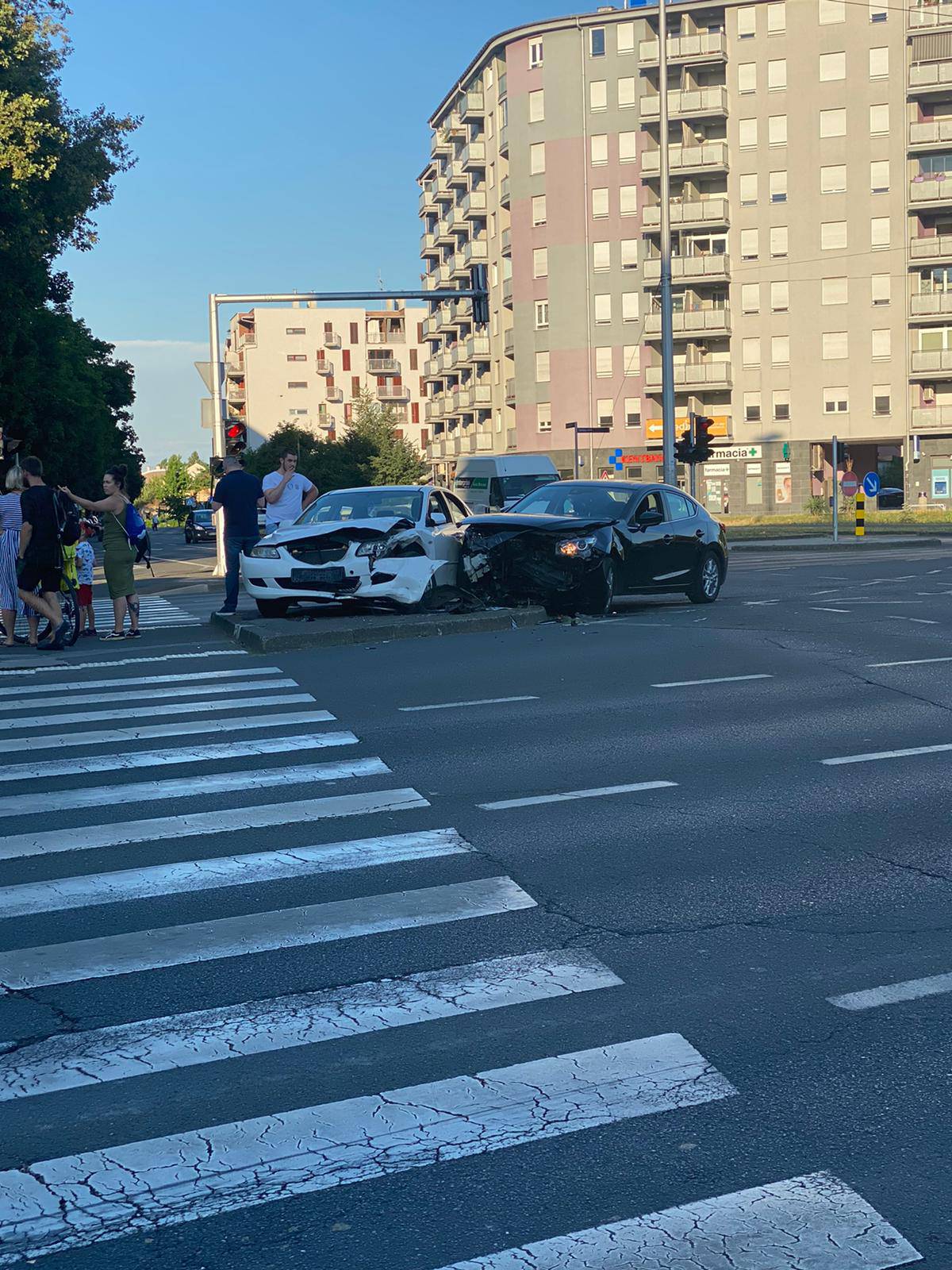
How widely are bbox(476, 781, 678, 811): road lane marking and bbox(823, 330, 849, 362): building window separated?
2668 inches

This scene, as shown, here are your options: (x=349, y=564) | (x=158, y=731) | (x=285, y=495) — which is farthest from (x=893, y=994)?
(x=285, y=495)

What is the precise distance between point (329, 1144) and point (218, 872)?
2.78 meters

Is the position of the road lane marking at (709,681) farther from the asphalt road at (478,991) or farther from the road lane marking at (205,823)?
the road lane marking at (205,823)

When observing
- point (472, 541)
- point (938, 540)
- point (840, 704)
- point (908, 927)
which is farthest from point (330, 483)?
point (908, 927)

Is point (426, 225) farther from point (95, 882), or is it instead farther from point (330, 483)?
point (95, 882)

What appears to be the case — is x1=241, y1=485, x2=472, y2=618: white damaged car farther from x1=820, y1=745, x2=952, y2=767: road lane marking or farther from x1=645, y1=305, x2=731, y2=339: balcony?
x1=645, y1=305, x2=731, y2=339: balcony

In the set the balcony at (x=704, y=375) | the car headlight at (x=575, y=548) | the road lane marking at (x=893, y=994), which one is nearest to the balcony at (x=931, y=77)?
the balcony at (x=704, y=375)

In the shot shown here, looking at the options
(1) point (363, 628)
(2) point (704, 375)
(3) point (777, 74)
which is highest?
(3) point (777, 74)

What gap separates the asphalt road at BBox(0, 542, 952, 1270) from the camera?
3.40 meters

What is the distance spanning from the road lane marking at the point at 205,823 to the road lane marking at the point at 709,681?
13.9 ft

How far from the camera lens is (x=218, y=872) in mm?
6422

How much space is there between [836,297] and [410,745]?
221 ft

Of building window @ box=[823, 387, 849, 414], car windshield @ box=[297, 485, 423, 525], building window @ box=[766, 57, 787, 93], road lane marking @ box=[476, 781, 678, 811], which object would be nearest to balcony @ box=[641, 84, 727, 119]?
building window @ box=[766, 57, 787, 93]

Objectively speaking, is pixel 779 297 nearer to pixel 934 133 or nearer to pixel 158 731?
pixel 934 133
